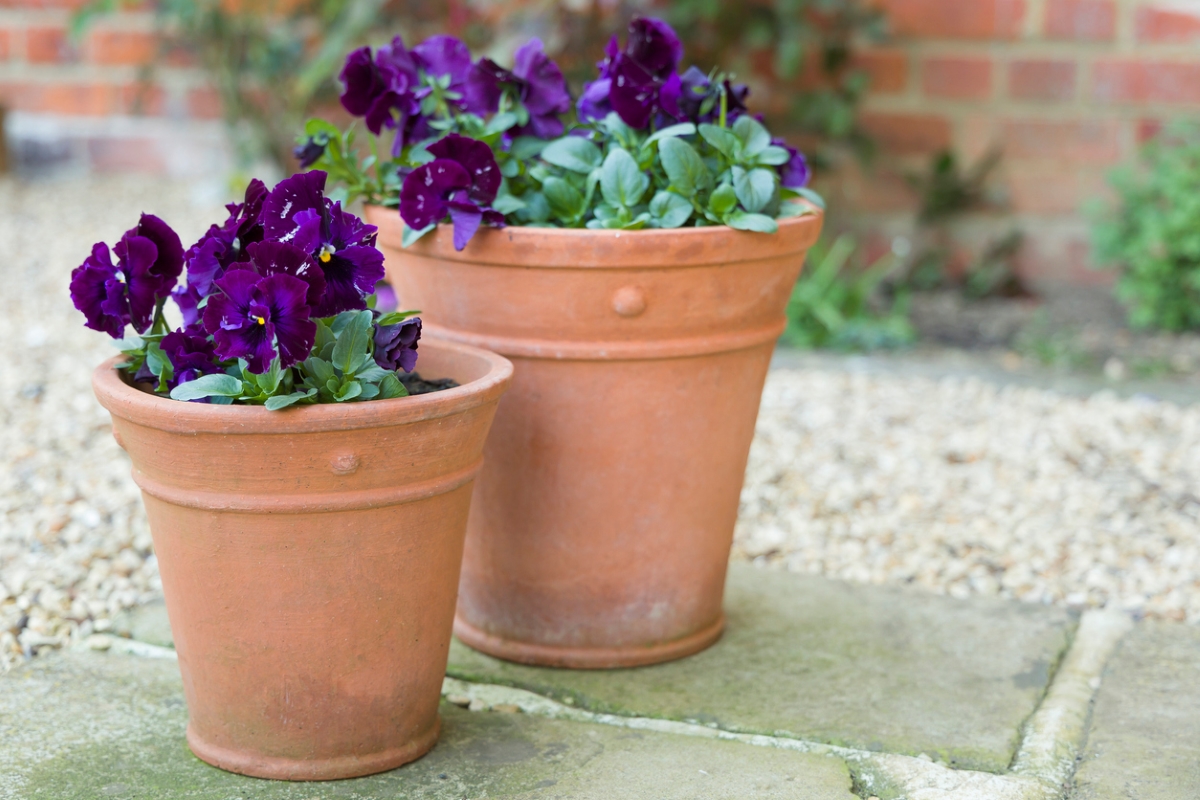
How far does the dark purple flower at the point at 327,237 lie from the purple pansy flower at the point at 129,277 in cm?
14

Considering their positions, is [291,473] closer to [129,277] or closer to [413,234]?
[129,277]

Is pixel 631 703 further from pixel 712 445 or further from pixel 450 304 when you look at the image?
pixel 450 304

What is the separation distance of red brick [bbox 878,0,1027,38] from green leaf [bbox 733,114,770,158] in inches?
91.4

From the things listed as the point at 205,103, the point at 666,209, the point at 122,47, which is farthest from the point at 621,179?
the point at 122,47

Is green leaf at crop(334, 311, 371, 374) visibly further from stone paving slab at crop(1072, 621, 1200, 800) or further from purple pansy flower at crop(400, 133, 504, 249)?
stone paving slab at crop(1072, 621, 1200, 800)

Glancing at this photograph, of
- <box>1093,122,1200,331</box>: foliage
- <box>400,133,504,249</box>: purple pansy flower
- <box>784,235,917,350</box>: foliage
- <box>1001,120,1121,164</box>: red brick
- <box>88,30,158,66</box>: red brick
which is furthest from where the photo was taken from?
<box>88,30,158,66</box>: red brick

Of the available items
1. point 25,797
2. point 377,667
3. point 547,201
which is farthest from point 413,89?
point 25,797

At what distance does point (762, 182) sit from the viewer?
1.63 metres

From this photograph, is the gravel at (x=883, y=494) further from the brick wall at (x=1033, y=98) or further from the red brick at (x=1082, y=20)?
the red brick at (x=1082, y=20)

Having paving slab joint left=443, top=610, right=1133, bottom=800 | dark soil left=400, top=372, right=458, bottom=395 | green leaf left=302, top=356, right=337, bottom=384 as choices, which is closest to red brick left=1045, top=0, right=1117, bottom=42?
paving slab joint left=443, top=610, right=1133, bottom=800

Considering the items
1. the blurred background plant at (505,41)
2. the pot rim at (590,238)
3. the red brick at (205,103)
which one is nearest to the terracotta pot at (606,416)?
the pot rim at (590,238)

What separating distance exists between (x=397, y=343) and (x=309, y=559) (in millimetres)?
248

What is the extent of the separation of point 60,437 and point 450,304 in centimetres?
133

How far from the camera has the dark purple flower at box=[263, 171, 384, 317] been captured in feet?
4.27
